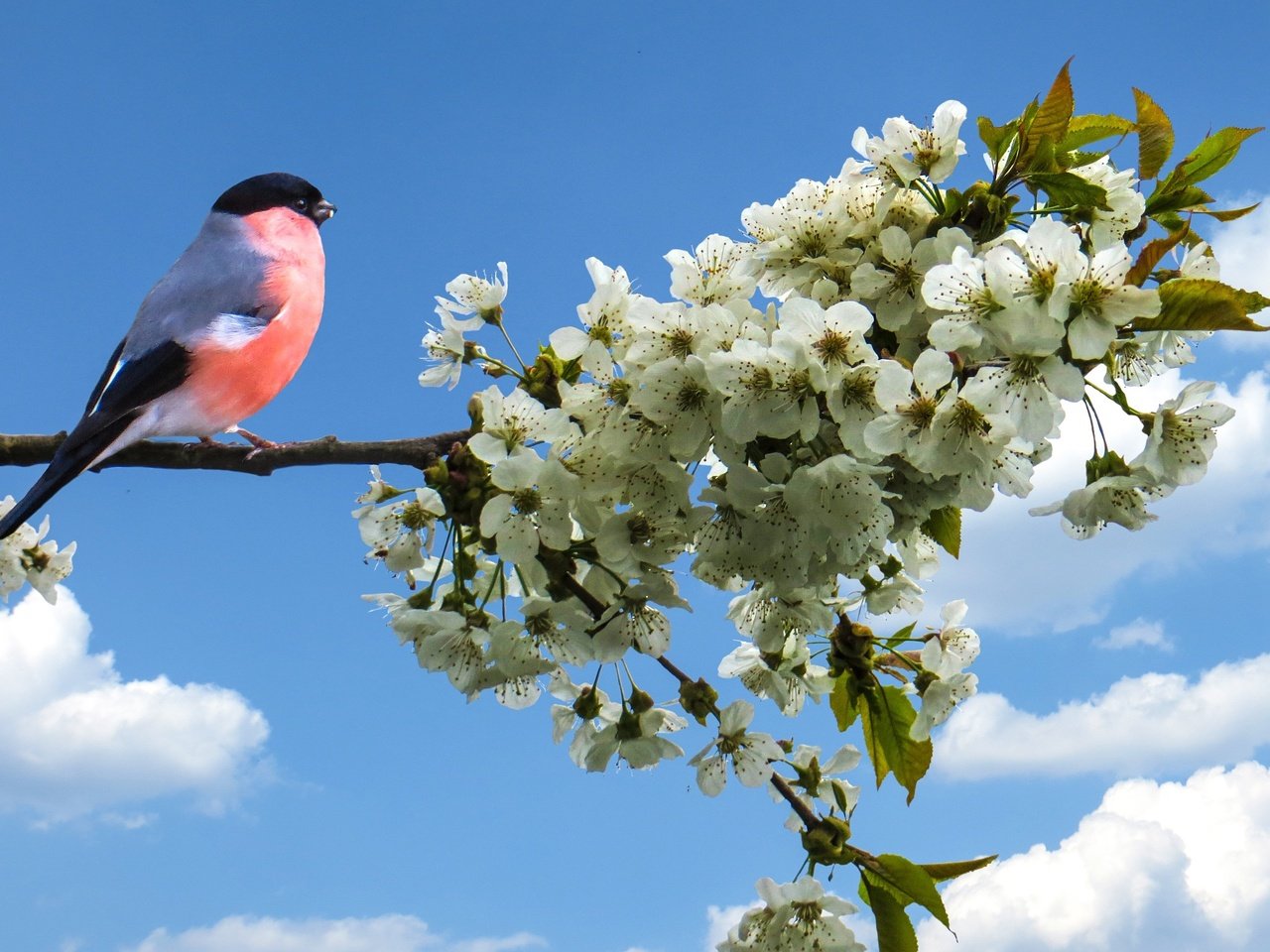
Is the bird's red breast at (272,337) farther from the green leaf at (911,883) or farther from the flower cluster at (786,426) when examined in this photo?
the green leaf at (911,883)

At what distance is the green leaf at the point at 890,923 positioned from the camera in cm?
209

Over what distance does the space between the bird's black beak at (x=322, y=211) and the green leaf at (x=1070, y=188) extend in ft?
10.7

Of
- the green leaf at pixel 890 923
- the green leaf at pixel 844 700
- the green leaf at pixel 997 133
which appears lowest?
the green leaf at pixel 890 923

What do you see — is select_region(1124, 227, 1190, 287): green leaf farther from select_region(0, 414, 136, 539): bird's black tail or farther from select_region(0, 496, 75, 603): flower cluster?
select_region(0, 496, 75, 603): flower cluster

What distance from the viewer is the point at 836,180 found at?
7.00 feet

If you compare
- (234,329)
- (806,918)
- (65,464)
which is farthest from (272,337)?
(806,918)

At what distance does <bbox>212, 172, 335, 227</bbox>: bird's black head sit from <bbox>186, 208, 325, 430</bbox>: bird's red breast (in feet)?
0.19

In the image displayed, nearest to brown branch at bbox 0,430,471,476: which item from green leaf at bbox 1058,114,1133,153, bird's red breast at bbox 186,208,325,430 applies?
bird's red breast at bbox 186,208,325,430

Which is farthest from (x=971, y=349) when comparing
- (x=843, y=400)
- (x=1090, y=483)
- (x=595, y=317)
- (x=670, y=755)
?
(x=670, y=755)

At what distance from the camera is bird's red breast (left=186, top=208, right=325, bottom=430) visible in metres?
3.14

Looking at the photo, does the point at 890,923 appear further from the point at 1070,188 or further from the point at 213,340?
the point at 213,340

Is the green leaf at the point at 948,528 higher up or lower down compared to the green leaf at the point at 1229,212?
lower down

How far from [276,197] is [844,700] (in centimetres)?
314

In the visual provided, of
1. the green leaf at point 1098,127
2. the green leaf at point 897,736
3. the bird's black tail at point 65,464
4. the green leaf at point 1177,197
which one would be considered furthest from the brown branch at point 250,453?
the green leaf at point 1177,197
